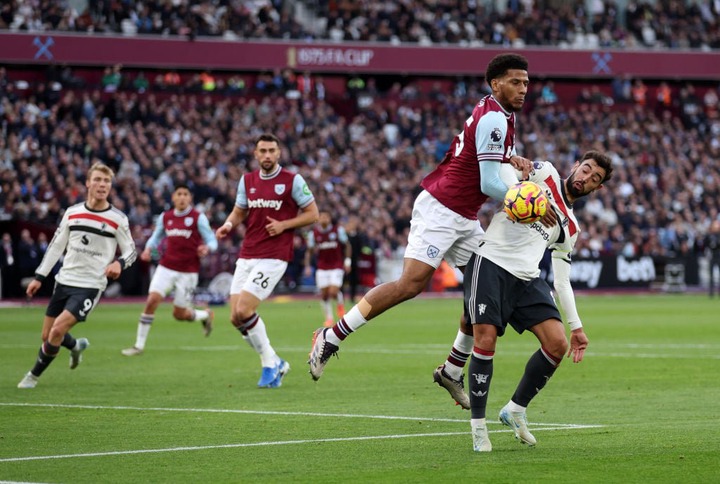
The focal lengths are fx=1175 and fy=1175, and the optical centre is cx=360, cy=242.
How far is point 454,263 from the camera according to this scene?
9.81 m

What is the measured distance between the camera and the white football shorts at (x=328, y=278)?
2619 cm

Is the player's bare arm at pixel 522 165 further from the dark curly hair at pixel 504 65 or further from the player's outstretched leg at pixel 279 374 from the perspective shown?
the player's outstretched leg at pixel 279 374

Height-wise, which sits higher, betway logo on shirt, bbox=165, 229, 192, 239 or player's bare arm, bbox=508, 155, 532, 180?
player's bare arm, bbox=508, 155, 532, 180

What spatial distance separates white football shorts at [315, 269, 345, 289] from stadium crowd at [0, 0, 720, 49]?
2292 cm

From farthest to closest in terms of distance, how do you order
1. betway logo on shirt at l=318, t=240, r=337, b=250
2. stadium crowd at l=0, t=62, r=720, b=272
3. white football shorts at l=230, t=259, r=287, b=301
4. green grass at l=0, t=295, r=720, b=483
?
stadium crowd at l=0, t=62, r=720, b=272 → betway logo on shirt at l=318, t=240, r=337, b=250 → white football shorts at l=230, t=259, r=287, b=301 → green grass at l=0, t=295, r=720, b=483

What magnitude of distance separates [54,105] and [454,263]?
108 ft

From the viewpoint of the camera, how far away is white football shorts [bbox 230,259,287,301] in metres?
13.8

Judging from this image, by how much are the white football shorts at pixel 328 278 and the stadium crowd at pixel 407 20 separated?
2292 centimetres

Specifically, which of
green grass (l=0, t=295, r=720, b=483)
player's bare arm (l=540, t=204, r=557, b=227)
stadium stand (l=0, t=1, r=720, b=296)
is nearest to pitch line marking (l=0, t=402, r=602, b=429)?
green grass (l=0, t=295, r=720, b=483)

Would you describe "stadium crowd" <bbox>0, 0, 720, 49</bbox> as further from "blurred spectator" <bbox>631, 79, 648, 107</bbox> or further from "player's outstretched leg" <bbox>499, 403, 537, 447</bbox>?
"player's outstretched leg" <bbox>499, 403, 537, 447</bbox>

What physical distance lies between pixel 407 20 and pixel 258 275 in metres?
39.4

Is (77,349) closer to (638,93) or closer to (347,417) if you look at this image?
(347,417)

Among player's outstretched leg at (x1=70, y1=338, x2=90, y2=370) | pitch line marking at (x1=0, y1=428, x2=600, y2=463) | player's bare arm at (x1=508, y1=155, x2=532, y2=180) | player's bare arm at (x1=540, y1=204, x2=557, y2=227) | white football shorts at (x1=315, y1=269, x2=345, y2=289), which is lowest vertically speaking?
white football shorts at (x1=315, y1=269, x2=345, y2=289)

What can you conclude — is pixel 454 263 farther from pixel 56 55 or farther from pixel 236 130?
pixel 56 55
